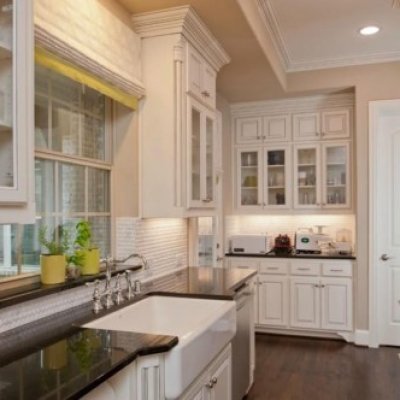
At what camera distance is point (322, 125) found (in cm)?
490

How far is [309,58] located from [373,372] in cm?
306

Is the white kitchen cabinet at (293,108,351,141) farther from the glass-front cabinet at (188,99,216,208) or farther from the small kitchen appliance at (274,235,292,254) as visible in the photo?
the glass-front cabinet at (188,99,216,208)

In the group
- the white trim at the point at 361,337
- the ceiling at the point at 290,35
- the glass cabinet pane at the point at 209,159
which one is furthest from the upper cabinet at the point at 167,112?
the white trim at the point at 361,337

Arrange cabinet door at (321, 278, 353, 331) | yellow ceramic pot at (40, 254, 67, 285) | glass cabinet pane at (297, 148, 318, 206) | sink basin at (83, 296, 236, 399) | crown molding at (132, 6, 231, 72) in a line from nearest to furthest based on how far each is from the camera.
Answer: sink basin at (83, 296, 236, 399), yellow ceramic pot at (40, 254, 67, 285), crown molding at (132, 6, 231, 72), cabinet door at (321, 278, 353, 331), glass cabinet pane at (297, 148, 318, 206)

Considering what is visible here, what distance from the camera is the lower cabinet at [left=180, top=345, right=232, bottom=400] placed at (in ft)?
6.35

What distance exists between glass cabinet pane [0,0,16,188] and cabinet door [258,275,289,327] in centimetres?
381

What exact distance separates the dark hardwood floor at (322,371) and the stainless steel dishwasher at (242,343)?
0.29m

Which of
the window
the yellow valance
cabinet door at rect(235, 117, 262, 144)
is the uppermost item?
cabinet door at rect(235, 117, 262, 144)

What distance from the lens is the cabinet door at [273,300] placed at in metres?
4.75

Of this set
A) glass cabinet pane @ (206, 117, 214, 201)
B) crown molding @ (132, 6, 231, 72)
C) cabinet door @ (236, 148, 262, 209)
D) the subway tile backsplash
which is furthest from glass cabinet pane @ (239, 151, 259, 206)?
crown molding @ (132, 6, 231, 72)

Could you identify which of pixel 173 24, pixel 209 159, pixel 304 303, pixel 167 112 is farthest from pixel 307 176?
pixel 173 24

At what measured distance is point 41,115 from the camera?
2.22 m

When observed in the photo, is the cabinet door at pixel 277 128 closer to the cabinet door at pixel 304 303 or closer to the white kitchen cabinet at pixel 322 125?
the white kitchen cabinet at pixel 322 125

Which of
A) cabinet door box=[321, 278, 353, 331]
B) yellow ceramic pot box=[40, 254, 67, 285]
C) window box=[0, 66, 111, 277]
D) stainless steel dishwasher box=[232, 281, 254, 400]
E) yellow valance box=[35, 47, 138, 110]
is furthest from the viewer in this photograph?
cabinet door box=[321, 278, 353, 331]
